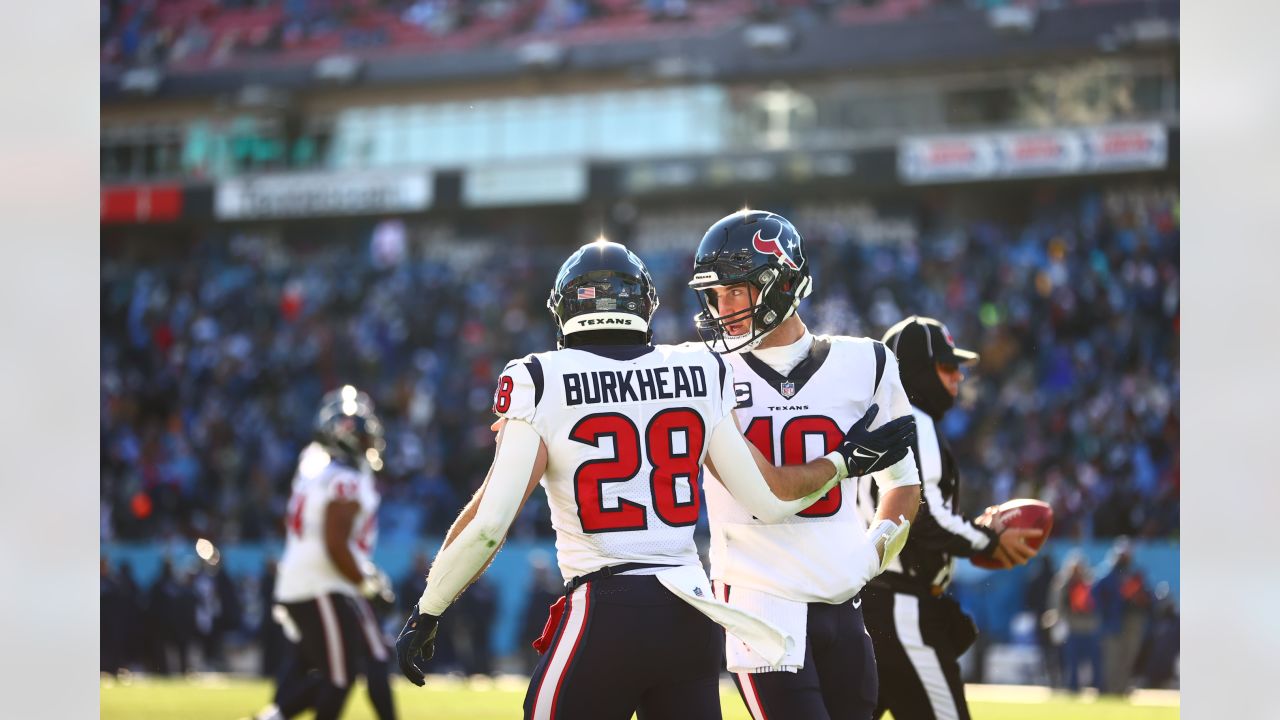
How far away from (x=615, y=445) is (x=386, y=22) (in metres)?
27.1

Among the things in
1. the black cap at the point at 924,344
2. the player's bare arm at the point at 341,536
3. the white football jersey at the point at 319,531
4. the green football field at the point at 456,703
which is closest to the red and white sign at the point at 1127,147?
the green football field at the point at 456,703

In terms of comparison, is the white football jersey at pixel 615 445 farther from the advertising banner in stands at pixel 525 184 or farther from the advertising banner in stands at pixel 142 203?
the advertising banner in stands at pixel 142 203

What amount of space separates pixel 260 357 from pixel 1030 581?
1397 centimetres

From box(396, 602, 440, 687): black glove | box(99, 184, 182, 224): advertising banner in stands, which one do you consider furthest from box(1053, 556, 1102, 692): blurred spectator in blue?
box(99, 184, 182, 224): advertising banner in stands

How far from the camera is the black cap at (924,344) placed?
5.50 metres

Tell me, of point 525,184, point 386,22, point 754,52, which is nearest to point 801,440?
point 754,52

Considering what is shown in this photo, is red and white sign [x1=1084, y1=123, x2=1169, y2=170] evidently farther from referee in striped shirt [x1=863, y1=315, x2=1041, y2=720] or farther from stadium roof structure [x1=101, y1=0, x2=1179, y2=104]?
referee in striped shirt [x1=863, y1=315, x2=1041, y2=720]

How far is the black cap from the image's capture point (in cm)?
550

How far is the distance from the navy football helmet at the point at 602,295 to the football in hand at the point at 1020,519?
5.92 feet

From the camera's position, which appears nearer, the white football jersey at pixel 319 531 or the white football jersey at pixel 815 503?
the white football jersey at pixel 815 503

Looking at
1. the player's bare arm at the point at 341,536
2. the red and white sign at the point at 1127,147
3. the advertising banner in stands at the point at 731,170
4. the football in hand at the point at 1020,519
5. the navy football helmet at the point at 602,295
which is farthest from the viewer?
the advertising banner in stands at the point at 731,170

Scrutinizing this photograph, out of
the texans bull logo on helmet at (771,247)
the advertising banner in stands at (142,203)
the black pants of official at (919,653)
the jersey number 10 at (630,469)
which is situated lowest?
the black pants of official at (919,653)

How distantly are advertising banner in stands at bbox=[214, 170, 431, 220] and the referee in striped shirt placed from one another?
22.2 m
